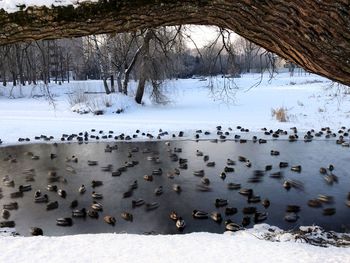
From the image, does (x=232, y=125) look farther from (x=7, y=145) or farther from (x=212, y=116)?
(x=7, y=145)

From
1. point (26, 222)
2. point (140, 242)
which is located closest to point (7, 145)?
point (26, 222)

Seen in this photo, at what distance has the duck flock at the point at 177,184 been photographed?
773cm

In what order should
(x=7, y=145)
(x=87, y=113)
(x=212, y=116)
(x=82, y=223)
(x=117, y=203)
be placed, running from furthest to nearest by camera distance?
(x=87, y=113), (x=212, y=116), (x=7, y=145), (x=117, y=203), (x=82, y=223)

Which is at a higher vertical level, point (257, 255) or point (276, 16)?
point (276, 16)

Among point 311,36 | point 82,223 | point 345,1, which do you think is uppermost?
point 345,1

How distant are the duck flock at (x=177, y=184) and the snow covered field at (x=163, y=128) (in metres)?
1.11

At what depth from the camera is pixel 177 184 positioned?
32.2 ft

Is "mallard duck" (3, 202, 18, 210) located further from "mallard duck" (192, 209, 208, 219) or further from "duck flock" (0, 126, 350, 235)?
"mallard duck" (192, 209, 208, 219)

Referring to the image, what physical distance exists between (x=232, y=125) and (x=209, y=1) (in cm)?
1530

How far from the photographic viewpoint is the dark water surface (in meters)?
7.66

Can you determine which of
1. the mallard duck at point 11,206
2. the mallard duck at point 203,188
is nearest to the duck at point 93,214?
the mallard duck at point 11,206

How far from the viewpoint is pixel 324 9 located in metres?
2.19

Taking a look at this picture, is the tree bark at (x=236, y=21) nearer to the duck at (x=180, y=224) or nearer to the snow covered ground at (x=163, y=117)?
the duck at (x=180, y=224)

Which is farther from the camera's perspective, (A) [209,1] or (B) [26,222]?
(B) [26,222]
